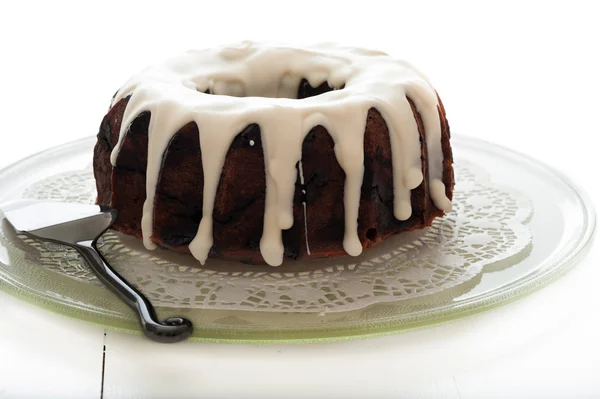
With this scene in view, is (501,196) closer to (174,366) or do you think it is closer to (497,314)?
(497,314)

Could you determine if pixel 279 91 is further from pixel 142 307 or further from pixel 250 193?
pixel 142 307

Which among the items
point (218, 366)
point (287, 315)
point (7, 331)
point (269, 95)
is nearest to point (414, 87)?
point (269, 95)

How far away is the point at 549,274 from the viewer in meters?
1.95

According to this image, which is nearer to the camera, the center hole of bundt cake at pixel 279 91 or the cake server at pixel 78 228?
the cake server at pixel 78 228

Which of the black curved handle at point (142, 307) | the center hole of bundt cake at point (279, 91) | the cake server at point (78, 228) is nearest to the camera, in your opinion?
the black curved handle at point (142, 307)

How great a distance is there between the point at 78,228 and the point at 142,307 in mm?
409

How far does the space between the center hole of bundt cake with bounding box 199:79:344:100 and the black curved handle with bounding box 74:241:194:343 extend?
592 millimetres

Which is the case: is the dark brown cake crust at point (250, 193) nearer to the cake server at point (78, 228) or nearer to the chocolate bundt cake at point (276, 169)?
the chocolate bundt cake at point (276, 169)

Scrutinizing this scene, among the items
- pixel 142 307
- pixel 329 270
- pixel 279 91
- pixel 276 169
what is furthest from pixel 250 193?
pixel 279 91

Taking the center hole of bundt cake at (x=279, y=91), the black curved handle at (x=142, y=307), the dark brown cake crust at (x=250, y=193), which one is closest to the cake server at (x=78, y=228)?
the black curved handle at (x=142, y=307)

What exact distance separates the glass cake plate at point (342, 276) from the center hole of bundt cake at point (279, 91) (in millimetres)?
445

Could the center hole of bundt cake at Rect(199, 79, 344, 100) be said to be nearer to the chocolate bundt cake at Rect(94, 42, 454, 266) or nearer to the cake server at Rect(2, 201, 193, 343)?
the chocolate bundt cake at Rect(94, 42, 454, 266)

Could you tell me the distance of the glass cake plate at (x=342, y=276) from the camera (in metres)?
1.81

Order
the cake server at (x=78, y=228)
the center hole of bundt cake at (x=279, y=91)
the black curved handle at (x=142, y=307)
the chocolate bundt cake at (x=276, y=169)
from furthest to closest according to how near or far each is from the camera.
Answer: the center hole of bundt cake at (x=279, y=91), the chocolate bundt cake at (x=276, y=169), the cake server at (x=78, y=228), the black curved handle at (x=142, y=307)
